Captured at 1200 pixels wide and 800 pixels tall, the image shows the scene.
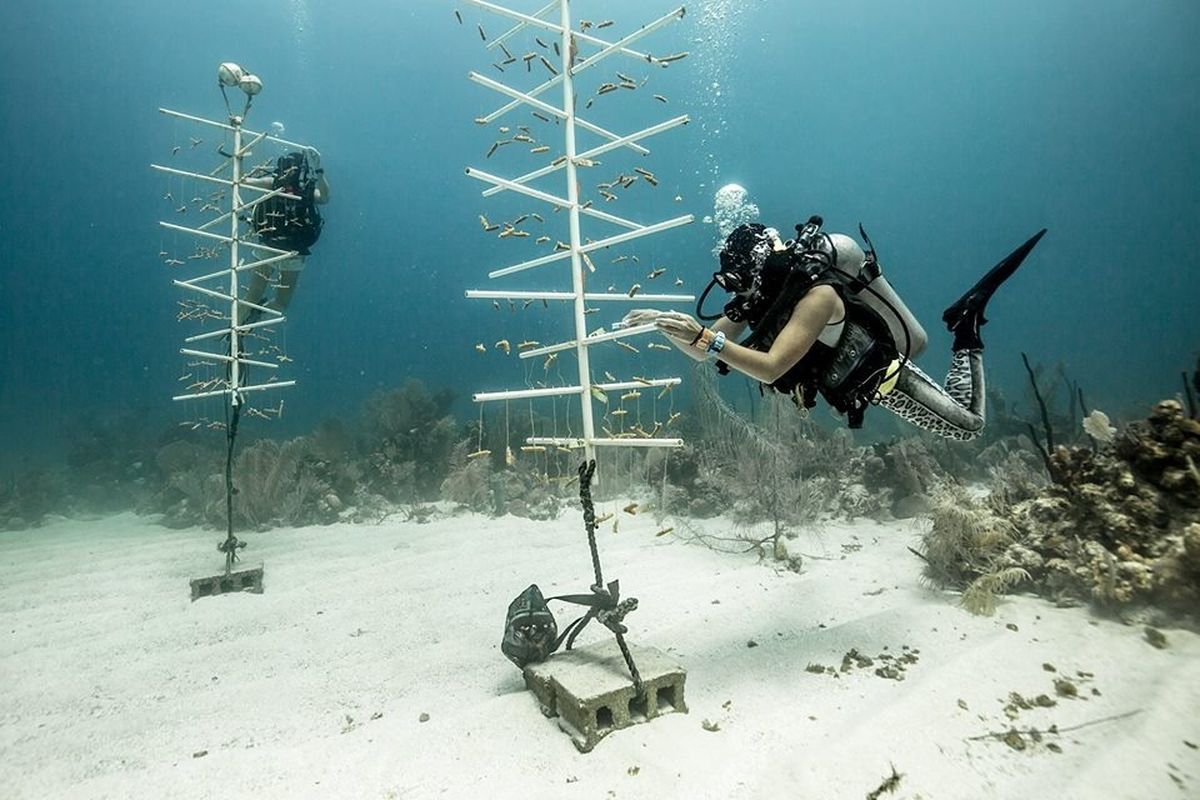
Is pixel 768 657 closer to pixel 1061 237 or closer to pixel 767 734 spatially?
pixel 767 734

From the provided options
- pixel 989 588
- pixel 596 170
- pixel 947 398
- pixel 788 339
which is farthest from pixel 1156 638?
pixel 596 170

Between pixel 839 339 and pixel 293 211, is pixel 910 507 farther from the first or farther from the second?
pixel 293 211

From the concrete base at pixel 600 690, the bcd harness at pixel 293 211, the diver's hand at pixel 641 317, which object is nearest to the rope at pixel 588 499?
the concrete base at pixel 600 690

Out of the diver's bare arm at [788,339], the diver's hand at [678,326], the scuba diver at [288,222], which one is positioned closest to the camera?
the diver's hand at [678,326]

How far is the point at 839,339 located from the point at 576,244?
1888 millimetres

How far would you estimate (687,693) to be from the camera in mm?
3369

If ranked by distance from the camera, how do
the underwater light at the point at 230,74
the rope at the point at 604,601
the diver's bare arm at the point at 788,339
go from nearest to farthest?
the diver's bare arm at the point at 788,339 < the rope at the point at 604,601 < the underwater light at the point at 230,74

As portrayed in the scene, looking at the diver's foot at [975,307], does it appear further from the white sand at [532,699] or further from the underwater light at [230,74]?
the underwater light at [230,74]

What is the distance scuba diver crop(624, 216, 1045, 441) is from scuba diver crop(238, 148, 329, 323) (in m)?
6.93

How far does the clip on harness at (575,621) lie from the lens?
10.1 ft

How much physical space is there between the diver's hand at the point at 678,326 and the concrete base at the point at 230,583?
605 centimetres

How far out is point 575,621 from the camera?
11.9ft

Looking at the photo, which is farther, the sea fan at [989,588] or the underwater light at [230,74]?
the underwater light at [230,74]

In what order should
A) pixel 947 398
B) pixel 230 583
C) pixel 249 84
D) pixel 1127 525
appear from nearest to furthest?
pixel 947 398 < pixel 1127 525 < pixel 230 583 < pixel 249 84
